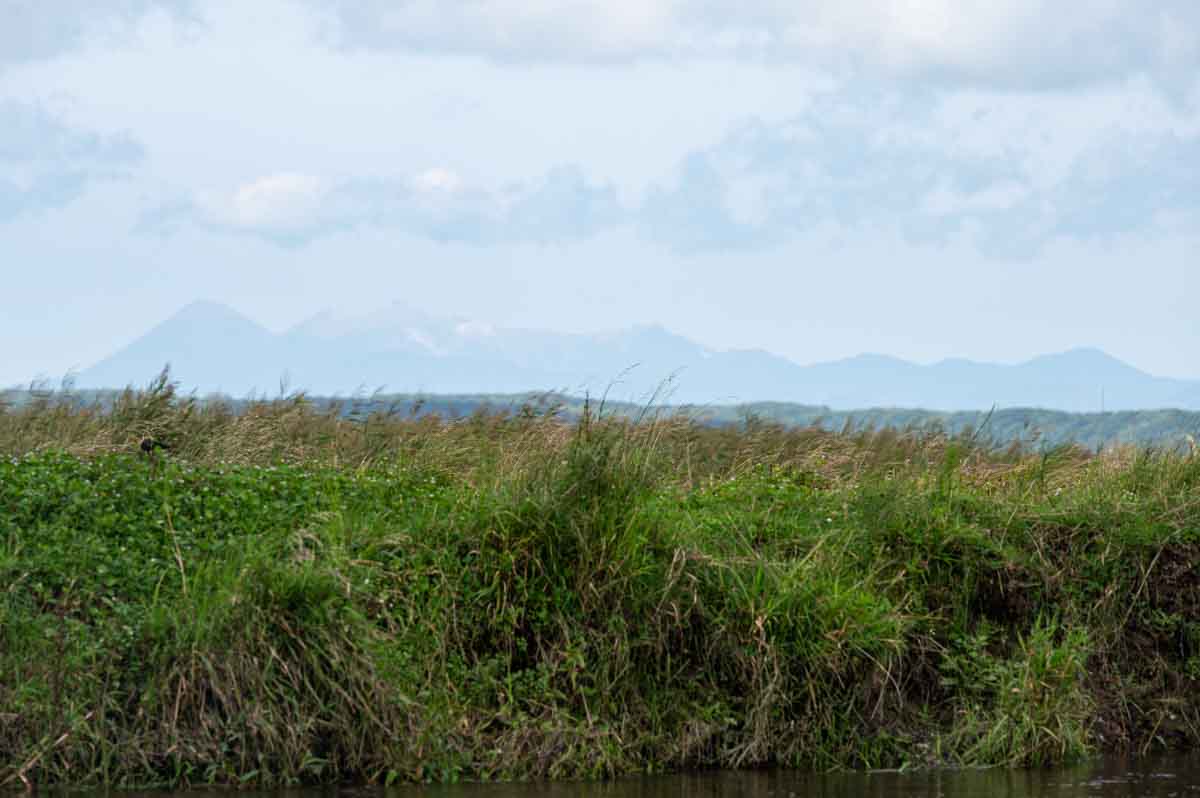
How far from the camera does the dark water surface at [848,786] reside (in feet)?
30.8

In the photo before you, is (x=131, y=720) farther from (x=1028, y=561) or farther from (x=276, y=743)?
(x=1028, y=561)

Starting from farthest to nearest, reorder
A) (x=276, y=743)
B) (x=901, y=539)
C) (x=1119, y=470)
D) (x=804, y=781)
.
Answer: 1. (x=1119, y=470)
2. (x=901, y=539)
3. (x=804, y=781)
4. (x=276, y=743)

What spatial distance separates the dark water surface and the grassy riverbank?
0.64ft

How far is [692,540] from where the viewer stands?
10.9m

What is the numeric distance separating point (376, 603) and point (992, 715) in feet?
13.8

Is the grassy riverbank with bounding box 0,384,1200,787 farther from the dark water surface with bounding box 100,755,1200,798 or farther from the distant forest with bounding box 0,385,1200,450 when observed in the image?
the distant forest with bounding box 0,385,1200,450

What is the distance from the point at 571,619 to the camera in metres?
10.3

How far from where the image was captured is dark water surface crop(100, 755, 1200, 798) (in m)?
9.38

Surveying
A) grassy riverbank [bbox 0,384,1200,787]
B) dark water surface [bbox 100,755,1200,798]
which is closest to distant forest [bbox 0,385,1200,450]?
grassy riverbank [bbox 0,384,1200,787]

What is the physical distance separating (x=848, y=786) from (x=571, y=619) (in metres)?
2.02

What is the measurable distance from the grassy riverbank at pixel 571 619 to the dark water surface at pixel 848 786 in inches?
7.7

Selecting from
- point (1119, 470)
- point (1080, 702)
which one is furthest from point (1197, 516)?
point (1080, 702)

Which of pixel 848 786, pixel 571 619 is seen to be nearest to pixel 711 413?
pixel 571 619

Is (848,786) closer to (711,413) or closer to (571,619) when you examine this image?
(571,619)
